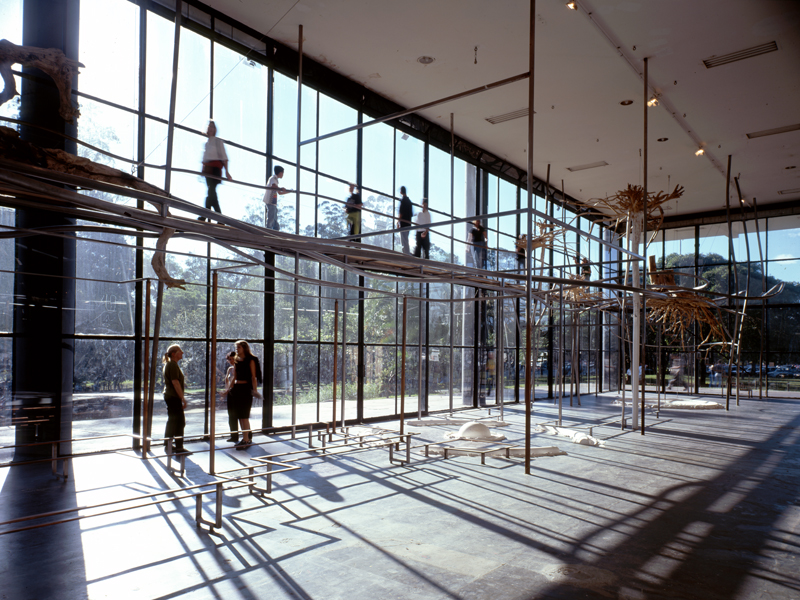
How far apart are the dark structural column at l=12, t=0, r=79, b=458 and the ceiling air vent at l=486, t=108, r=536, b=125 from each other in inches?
322

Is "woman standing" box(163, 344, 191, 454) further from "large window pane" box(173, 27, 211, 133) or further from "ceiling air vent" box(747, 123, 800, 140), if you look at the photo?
"ceiling air vent" box(747, 123, 800, 140)

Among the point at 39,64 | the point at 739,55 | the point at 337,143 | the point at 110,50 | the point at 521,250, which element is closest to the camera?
the point at 39,64

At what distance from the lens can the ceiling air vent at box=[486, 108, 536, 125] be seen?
12.2 metres

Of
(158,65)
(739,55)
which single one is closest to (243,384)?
(158,65)

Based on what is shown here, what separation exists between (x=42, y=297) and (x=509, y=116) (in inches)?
372

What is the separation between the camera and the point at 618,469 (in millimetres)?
7461

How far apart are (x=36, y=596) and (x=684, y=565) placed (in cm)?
429

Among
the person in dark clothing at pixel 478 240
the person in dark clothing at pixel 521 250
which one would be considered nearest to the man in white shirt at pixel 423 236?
the person in dark clothing at pixel 478 240

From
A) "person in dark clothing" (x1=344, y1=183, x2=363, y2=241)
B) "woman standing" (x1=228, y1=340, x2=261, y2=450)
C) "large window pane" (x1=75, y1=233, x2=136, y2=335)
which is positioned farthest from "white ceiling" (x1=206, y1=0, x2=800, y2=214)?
"woman standing" (x1=228, y1=340, x2=261, y2=450)

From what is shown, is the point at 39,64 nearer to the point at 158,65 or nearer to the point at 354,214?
the point at 158,65

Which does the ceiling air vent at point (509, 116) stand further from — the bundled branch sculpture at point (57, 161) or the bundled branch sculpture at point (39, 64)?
the bundled branch sculpture at point (57, 161)

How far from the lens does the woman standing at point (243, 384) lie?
324 inches

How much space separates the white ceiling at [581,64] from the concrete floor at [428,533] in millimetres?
6462

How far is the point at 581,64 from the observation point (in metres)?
10.1
